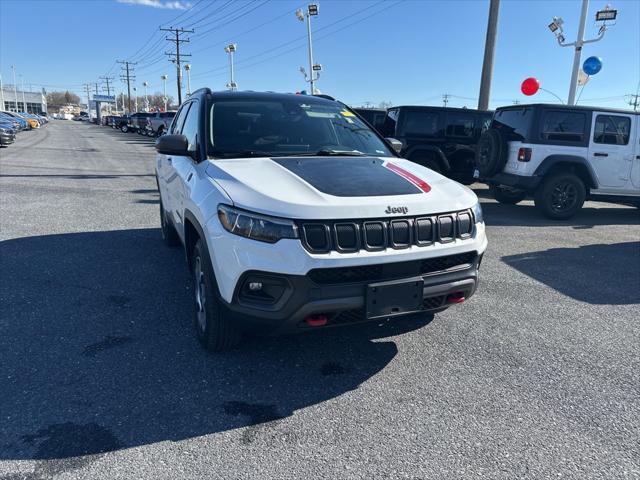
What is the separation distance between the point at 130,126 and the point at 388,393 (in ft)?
164

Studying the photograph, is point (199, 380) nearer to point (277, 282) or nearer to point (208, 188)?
point (277, 282)

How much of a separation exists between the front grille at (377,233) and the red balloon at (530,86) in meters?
13.4

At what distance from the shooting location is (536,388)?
2.97 m

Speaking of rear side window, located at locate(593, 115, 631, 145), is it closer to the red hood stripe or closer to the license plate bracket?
the red hood stripe

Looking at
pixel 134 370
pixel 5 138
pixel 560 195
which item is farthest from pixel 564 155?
pixel 5 138

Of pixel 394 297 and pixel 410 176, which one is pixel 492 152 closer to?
pixel 410 176

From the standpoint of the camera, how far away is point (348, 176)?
3125mm

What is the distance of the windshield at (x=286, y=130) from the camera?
369 cm

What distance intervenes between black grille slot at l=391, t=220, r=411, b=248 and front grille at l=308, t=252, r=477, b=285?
0.12m

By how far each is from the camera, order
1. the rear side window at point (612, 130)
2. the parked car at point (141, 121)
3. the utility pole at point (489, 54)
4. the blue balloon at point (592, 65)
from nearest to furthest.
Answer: the rear side window at point (612, 130)
the blue balloon at point (592, 65)
the utility pole at point (489, 54)
the parked car at point (141, 121)

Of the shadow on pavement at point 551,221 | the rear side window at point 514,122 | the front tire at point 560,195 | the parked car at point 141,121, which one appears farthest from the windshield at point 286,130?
the parked car at point 141,121

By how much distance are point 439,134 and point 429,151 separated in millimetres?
487

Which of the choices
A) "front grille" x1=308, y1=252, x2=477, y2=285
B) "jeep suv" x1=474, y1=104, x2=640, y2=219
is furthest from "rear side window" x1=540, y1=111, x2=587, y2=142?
"front grille" x1=308, y1=252, x2=477, y2=285

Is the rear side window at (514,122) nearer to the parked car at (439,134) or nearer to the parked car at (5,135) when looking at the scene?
the parked car at (439,134)
